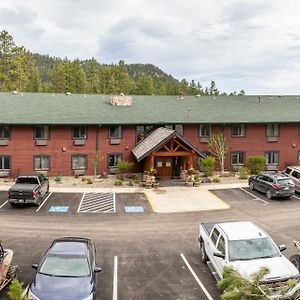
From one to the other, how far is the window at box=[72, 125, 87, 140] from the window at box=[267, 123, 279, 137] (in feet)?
61.3

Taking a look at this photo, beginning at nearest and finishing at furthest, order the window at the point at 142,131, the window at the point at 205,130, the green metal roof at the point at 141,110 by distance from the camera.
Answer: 1. the green metal roof at the point at 141,110
2. the window at the point at 142,131
3. the window at the point at 205,130

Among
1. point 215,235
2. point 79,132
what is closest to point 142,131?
point 79,132

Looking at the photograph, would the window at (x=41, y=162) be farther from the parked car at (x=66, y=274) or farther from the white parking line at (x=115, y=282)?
the parked car at (x=66, y=274)

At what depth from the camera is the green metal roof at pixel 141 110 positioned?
36500 mm

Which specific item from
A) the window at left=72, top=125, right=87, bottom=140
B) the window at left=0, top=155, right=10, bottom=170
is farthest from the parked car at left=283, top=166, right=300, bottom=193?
the window at left=0, top=155, right=10, bottom=170

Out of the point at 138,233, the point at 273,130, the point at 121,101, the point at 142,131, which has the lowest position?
the point at 138,233

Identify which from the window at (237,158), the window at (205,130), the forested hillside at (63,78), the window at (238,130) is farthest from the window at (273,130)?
the forested hillside at (63,78)

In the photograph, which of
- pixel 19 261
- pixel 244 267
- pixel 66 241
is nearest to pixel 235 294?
pixel 244 267

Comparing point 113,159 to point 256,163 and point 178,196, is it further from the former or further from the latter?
point 256,163

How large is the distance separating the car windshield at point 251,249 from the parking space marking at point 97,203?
12.9 metres

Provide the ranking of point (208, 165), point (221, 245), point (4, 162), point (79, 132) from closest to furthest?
1. point (221, 245)
2. point (4, 162)
3. point (208, 165)
4. point (79, 132)

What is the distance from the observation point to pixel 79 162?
3719 centimetres

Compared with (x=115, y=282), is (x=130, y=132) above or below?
above

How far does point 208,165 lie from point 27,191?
56.2 feet
